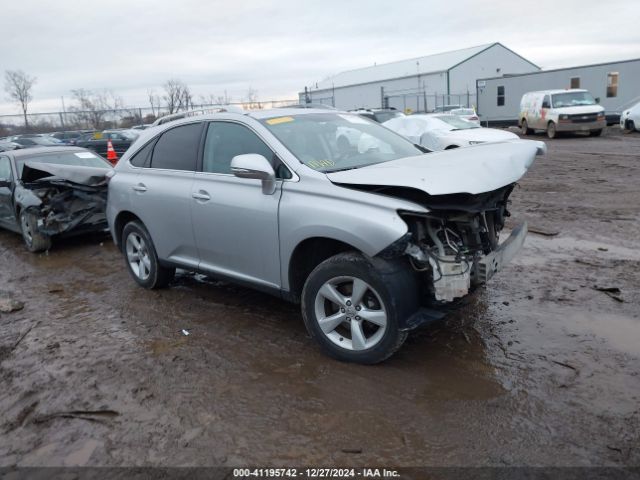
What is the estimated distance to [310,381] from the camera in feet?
12.4

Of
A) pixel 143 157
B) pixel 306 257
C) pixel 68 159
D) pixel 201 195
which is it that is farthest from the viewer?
pixel 68 159

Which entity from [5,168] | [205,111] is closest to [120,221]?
[205,111]

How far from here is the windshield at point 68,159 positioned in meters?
8.82

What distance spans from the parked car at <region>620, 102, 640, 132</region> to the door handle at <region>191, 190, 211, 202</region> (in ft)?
73.4

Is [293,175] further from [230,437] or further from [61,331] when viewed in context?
[61,331]

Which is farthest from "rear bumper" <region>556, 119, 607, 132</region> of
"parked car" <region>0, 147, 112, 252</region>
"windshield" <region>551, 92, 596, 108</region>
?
"parked car" <region>0, 147, 112, 252</region>

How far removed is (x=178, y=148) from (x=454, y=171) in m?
2.81

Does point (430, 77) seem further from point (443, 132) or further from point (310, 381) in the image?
point (310, 381)

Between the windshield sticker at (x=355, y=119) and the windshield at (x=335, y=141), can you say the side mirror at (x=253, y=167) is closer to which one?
the windshield at (x=335, y=141)

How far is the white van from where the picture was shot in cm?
2202

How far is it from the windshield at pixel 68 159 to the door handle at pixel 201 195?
16.0 feet

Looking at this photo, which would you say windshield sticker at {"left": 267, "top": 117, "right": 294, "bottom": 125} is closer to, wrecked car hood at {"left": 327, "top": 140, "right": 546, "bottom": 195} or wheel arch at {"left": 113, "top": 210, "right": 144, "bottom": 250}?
wrecked car hood at {"left": 327, "top": 140, "right": 546, "bottom": 195}

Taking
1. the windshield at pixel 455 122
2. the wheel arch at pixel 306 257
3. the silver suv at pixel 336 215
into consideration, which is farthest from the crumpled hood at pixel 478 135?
the wheel arch at pixel 306 257

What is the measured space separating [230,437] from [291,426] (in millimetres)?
359
